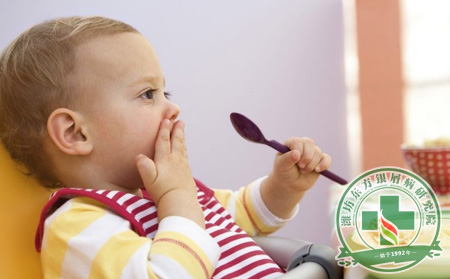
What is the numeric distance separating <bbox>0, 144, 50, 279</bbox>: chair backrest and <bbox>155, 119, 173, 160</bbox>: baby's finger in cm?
18

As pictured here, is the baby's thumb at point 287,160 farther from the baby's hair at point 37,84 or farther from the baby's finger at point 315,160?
the baby's hair at point 37,84

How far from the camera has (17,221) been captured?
2.28ft

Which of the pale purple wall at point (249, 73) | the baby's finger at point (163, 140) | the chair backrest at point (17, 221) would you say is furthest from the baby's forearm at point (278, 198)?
the pale purple wall at point (249, 73)

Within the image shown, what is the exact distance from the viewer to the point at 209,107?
1814 millimetres

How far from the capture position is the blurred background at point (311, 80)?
1798 millimetres

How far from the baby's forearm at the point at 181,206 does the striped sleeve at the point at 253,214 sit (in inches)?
10.0

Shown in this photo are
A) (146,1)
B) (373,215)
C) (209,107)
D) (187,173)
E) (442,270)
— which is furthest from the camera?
(209,107)

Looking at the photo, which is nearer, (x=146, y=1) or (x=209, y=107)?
(x=146, y=1)

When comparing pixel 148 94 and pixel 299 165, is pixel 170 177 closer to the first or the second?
pixel 148 94

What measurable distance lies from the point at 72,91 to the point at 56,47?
0.06 m

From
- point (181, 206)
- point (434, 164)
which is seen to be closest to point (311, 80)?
point (434, 164)

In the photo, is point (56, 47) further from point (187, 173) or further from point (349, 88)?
point (349, 88)

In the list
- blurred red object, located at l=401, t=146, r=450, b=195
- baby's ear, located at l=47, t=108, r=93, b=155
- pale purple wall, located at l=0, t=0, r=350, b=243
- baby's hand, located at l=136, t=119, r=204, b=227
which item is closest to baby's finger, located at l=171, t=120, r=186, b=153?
baby's hand, located at l=136, t=119, r=204, b=227

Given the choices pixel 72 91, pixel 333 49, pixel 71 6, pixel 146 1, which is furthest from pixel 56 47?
pixel 333 49
